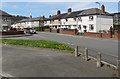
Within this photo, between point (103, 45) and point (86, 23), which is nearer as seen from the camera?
point (103, 45)

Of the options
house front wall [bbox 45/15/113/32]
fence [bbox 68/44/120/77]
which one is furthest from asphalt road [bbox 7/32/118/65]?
house front wall [bbox 45/15/113/32]

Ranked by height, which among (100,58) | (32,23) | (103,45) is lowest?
(103,45)

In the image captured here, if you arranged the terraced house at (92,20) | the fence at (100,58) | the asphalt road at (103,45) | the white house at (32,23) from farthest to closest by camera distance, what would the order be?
the white house at (32,23) → the terraced house at (92,20) → the asphalt road at (103,45) → the fence at (100,58)

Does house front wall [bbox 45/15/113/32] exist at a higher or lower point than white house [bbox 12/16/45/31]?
lower

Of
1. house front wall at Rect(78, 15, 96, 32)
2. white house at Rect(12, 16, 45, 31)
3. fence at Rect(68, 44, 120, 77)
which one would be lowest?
fence at Rect(68, 44, 120, 77)

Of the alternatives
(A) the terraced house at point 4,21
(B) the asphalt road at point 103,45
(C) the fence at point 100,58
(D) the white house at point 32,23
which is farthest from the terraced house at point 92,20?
(C) the fence at point 100,58

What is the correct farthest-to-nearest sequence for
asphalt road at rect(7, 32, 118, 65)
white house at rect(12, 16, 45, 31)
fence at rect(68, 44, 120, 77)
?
white house at rect(12, 16, 45, 31) → asphalt road at rect(7, 32, 118, 65) → fence at rect(68, 44, 120, 77)

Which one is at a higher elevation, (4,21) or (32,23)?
(32,23)

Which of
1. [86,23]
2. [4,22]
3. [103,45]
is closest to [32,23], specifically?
[4,22]

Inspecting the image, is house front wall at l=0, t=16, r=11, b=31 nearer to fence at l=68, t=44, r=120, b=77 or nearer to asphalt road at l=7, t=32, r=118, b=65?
asphalt road at l=7, t=32, r=118, b=65

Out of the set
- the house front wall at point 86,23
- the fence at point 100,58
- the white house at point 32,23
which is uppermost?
the white house at point 32,23

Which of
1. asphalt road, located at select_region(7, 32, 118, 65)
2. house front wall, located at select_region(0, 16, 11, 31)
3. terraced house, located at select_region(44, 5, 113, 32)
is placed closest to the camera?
asphalt road, located at select_region(7, 32, 118, 65)

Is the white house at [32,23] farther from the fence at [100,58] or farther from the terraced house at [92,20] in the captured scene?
the fence at [100,58]

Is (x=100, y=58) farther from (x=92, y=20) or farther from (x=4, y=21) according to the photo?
(x=4, y=21)
